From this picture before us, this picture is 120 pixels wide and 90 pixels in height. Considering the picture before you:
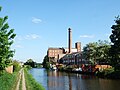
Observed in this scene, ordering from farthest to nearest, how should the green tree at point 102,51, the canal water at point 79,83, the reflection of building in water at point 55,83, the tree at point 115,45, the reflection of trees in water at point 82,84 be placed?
the green tree at point 102,51
the tree at point 115,45
the reflection of building in water at point 55,83
the canal water at point 79,83
the reflection of trees in water at point 82,84

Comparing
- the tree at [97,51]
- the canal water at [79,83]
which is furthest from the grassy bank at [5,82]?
the tree at [97,51]

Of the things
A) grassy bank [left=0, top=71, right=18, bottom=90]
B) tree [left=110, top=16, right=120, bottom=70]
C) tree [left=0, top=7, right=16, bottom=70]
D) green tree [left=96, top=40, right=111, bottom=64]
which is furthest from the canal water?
green tree [left=96, top=40, right=111, bottom=64]

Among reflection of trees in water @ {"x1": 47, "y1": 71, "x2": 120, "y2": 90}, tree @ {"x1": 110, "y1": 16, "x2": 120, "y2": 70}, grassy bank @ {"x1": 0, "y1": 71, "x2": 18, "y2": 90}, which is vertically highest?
tree @ {"x1": 110, "y1": 16, "x2": 120, "y2": 70}

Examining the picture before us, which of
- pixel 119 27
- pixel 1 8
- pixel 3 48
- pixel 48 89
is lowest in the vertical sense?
pixel 48 89

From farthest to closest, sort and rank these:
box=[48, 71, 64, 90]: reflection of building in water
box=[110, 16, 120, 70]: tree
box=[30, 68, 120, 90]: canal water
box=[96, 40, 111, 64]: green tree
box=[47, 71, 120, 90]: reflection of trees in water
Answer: box=[96, 40, 111, 64]: green tree → box=[110, 16, 120, 70]: tree → box=[48, 71, 64, 90]: reflection of building in water → box=[30, 68, 120, 90]: canal water → box=[47, 71, 120, 90]: reflection of trees in water

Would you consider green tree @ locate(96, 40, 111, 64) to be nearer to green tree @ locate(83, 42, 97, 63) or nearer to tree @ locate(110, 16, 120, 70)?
green tree @ locate(83, 42, 97, 63)

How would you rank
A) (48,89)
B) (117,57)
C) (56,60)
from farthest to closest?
(56,60), (117,57), (48,89)

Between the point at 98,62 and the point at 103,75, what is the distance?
3082cm

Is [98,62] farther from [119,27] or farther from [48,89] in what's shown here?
[48,89]

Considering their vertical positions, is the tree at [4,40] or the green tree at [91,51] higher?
the green tree at [91,51]

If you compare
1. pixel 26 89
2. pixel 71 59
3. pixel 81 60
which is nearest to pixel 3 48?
pixel 26 89

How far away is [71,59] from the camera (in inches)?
6378

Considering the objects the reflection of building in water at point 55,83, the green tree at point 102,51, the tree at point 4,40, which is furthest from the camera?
the green tree at point 102,51

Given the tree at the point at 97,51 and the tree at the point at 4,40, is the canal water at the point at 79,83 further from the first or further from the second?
the tree at the point at 97,51
